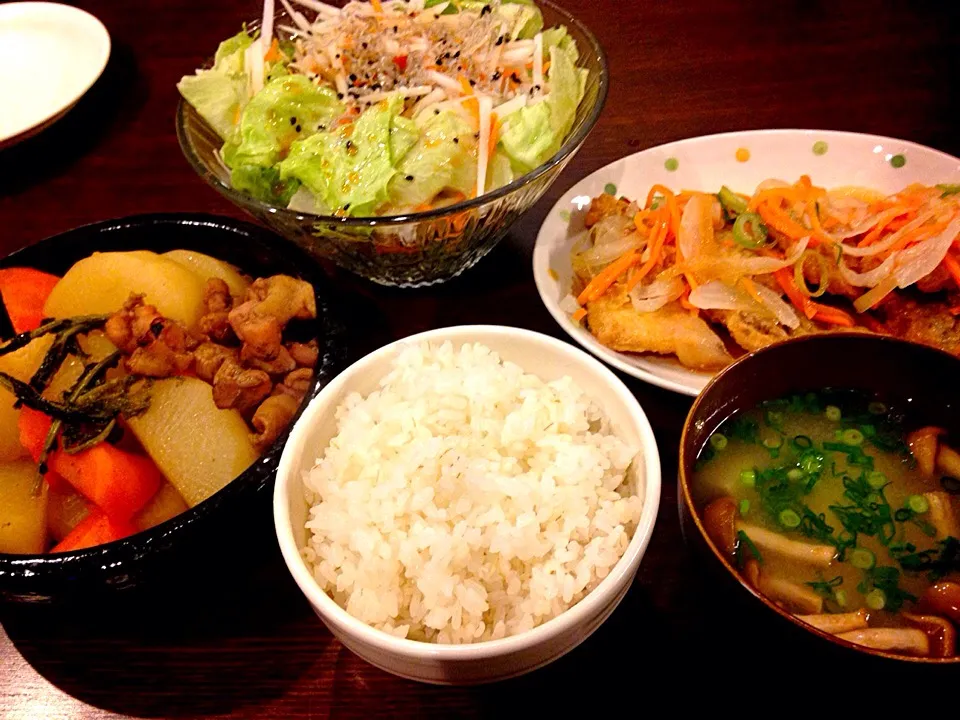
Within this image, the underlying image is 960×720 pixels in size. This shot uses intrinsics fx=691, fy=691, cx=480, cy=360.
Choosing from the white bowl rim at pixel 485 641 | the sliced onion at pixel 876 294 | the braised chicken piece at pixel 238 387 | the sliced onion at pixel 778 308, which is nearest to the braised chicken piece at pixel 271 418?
the braised chicken piece at pixel 238 387

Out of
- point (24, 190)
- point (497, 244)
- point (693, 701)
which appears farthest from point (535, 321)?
point (24, 190)

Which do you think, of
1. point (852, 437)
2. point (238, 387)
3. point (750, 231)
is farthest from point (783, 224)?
point (238, 387)

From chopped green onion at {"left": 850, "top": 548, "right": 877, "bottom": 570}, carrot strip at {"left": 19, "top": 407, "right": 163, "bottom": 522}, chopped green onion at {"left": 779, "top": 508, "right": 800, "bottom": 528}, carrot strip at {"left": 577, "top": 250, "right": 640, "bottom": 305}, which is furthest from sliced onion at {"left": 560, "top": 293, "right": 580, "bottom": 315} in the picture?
carrot strip at {"left": 19, "top": 407, "right": 163, "bottom": 522}

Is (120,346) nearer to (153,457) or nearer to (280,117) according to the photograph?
(153,457)

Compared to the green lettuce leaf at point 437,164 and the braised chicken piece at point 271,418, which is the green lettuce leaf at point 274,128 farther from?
the braised chicken piece at point 271,418

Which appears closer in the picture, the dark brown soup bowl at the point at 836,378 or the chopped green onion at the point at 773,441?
the dark brown soup bowl at the point at 836,378

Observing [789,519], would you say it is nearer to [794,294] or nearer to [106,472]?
[794,294]
